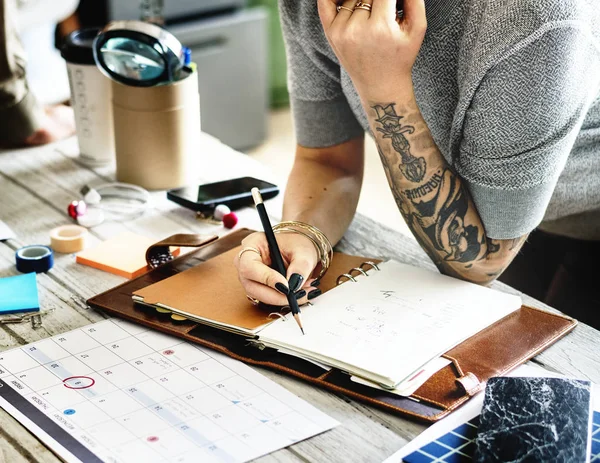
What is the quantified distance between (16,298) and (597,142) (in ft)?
2.70

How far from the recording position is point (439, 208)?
1.04 meters

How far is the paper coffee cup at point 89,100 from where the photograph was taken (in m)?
1.33

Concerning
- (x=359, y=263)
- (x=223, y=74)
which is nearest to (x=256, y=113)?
(x=223, y=74)

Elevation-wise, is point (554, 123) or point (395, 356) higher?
point (554, 123)

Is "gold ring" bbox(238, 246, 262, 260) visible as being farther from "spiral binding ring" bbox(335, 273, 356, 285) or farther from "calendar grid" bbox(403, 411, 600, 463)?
"calendar grid" bbox(403, 411, 600, 463)

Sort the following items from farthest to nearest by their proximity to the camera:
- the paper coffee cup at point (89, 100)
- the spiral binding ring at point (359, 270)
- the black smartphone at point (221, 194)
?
the paper coffee cup at point (89, 100)
the black smartphone at point (221, 194)
the spiral binding ring at point (359, 270)

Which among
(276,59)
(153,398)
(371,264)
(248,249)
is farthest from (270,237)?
(276,59)

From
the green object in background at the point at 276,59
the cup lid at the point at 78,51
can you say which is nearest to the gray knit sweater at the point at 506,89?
the cup lid at the point at 78,51

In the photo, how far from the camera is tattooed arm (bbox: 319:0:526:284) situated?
0.97 m

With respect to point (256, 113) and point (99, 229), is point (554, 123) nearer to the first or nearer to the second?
point (99, 229)

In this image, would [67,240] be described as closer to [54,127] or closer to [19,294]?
[19,294]

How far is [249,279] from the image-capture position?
93 cm

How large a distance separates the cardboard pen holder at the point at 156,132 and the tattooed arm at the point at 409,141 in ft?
1.07

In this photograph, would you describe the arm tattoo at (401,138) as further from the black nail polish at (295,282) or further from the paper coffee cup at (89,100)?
the paper coffee cup at (89,100)
